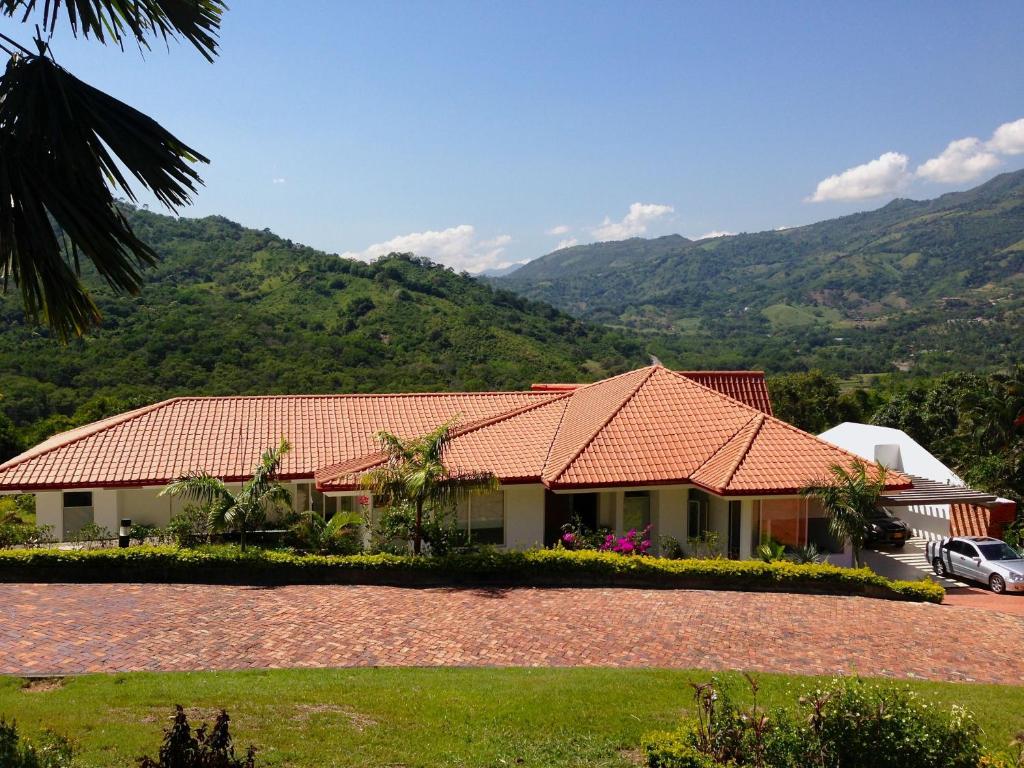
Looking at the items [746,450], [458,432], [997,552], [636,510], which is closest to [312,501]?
[458,432]

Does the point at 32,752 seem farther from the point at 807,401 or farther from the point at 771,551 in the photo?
the point at 807,401

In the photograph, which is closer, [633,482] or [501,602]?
[501,602]

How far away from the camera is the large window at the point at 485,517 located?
18.9 metres

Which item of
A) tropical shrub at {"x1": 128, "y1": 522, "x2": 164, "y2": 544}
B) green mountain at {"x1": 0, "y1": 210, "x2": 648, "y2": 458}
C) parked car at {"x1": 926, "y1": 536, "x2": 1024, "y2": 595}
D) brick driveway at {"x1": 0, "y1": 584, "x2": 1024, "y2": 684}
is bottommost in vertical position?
parked car at {"x1": 926, "y1": 536, "x2": 1024, "y2": 595}

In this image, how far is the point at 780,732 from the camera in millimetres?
6445

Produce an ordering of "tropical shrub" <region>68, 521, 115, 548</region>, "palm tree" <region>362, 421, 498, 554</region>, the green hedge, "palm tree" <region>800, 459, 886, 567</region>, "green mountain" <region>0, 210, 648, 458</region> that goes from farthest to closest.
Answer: "green mountain" <region>0, 210, 648, 458</region>, "tropical shrub" <region>68, 521, 115, 548</region>, "palm tree" <region>800, 459, 886, 567</region>, "palm tree" <region>362, 421, 498, 554</region>, the green hedge

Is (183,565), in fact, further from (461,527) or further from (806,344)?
(806,344)

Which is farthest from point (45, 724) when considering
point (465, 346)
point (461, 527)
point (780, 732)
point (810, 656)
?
point (465, 346)

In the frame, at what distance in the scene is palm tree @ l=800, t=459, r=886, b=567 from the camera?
1719 centimetres

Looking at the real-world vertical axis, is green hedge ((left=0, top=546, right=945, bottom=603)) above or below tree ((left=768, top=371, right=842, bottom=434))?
below

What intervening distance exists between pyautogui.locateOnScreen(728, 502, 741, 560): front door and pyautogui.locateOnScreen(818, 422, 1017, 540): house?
420 cm

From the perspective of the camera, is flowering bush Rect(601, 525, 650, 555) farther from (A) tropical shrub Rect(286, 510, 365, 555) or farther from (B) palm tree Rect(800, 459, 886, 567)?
(A) tropical shrub Rect(286, 510, 365, 555)

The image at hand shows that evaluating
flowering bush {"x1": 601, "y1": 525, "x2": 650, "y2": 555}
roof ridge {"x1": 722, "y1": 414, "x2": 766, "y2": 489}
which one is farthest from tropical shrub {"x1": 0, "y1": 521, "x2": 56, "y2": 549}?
roof ridge {"x1": 722, "y1": 414, "x2": 766, "y2": 489}

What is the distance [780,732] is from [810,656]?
5.76 m
